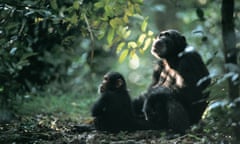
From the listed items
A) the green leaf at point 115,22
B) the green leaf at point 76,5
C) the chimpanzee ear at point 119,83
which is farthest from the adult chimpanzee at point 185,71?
the green leaf at point 76,5

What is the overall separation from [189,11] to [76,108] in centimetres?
788

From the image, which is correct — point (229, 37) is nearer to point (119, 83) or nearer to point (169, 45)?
point (169, 45)

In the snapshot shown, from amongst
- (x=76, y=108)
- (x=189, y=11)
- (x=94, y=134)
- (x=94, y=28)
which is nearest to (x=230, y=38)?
(x=94, y=28)

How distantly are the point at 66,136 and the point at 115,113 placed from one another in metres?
1.00

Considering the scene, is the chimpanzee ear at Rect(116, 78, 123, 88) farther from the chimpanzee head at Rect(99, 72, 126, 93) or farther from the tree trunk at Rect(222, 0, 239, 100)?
the tree trunk at Rect(222, 0, 239, 100)

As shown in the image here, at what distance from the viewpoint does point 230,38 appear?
14.8 ft

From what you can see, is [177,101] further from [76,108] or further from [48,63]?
[48,63]

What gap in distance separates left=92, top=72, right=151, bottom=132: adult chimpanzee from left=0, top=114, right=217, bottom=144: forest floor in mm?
152

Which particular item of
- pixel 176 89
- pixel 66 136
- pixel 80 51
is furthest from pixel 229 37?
pixel 80 51

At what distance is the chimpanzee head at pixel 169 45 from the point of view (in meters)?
7.96

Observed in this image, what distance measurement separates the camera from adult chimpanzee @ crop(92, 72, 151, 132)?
7.73 meters

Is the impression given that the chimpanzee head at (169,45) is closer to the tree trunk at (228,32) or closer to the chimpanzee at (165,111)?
the chimpanzee at (165,111)

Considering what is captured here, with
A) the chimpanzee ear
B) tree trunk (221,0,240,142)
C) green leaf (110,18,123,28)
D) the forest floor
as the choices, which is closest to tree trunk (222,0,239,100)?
tree trunk (221,0,240,142)

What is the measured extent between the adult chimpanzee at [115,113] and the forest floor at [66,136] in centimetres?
15
